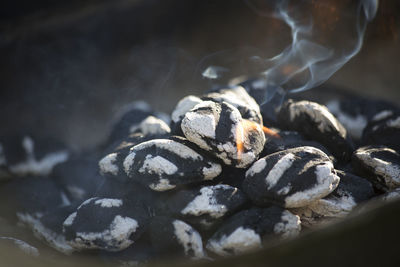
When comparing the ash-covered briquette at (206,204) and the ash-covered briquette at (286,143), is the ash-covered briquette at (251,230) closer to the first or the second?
the ash-covered briquette at (206,204)

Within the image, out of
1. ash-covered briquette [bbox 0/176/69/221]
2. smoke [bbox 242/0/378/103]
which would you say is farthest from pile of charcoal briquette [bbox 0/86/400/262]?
smoke [bbox 242/0/378/103]

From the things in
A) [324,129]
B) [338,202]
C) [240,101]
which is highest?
[240,101]

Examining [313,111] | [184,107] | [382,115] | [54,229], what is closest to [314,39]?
[382,115]

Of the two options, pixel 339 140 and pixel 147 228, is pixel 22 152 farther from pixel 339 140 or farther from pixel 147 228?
pixel 339 140

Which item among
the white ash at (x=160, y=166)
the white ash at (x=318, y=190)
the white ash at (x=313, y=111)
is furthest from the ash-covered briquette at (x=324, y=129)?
the white ash at (x=160, y=166)

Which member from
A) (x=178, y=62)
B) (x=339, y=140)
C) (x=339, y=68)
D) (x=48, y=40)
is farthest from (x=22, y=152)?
(x=339, y=68)

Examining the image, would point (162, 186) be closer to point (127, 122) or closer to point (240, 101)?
point (240, 101)

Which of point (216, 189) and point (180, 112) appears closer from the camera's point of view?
point (216, 189)
